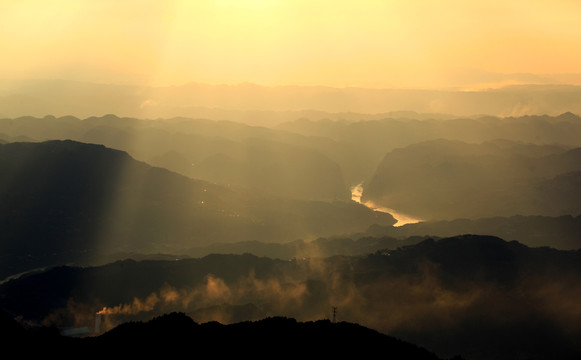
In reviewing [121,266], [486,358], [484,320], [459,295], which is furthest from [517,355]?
[121,266]

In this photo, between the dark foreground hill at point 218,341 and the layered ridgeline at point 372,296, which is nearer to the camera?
the dark foreground hill at point 218,341

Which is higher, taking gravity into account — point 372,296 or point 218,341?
point 372,296

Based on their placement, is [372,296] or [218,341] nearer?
[218,341]

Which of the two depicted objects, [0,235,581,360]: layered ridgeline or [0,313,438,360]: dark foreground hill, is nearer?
[0,313,438,360]: dark foreground hill

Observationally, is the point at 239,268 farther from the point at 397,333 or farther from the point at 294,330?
the point at 294,330

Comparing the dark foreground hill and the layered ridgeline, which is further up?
the layered ridgeline
